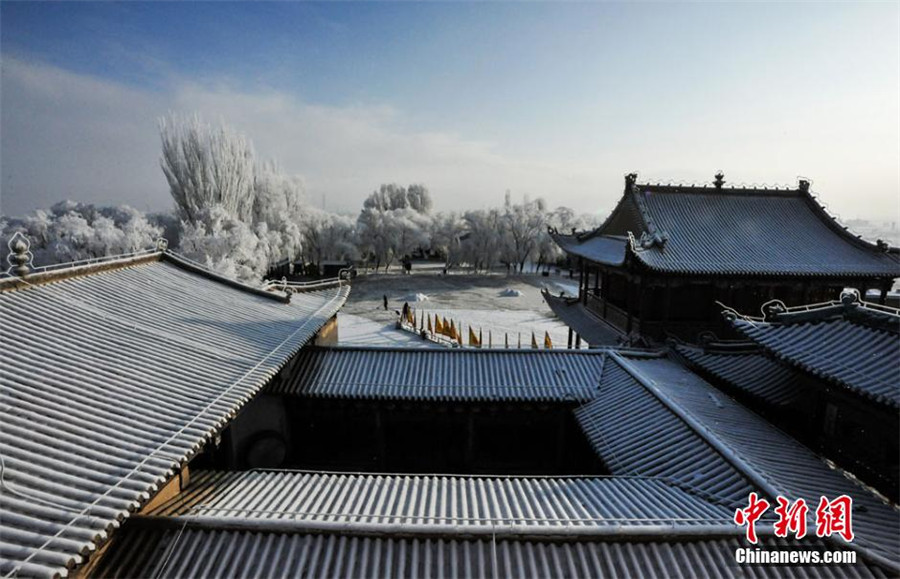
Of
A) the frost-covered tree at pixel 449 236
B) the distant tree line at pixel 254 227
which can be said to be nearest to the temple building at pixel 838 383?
the distant tree line at pixel 254 227

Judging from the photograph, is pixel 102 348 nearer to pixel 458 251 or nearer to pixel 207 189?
pixel 207 189

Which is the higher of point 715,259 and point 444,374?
point 715,259

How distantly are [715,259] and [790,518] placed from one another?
12.5 meters

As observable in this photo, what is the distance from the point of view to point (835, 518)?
20.8 ft

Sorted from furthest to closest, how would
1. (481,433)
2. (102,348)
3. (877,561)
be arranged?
1. (481,433)
2. (102,348)
3. (877,561)

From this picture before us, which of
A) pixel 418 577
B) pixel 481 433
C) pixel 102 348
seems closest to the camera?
pixel 418 577

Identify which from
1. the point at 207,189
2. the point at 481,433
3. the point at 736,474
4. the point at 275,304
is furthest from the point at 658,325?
the point at 207,189

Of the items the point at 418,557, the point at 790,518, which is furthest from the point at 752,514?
the point at 418,557

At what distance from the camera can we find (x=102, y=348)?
8.16m

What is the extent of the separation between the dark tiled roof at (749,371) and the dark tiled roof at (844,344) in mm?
986

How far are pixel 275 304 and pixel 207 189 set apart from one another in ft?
136

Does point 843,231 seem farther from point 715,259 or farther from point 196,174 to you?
point 196,174

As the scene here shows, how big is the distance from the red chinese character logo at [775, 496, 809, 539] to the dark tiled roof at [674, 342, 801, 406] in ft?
12.1

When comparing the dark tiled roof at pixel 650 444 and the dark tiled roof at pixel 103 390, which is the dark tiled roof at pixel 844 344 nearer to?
the dark tiled roof at pixel 650 444
